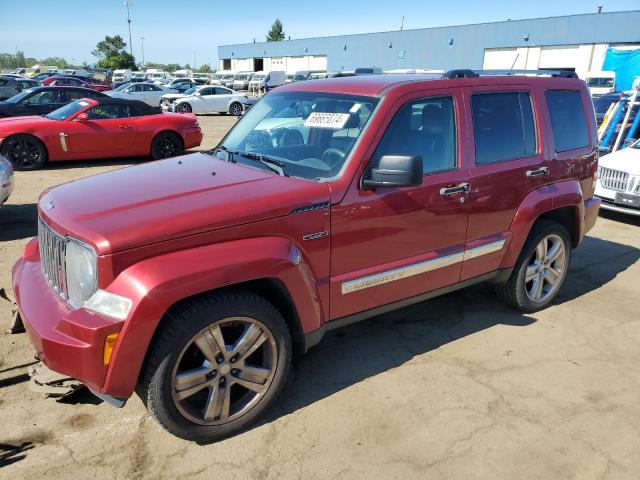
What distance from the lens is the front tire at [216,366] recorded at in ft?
8.16

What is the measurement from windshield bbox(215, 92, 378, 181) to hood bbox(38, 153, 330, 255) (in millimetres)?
225

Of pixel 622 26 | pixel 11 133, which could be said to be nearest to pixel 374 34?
pixel 622 26

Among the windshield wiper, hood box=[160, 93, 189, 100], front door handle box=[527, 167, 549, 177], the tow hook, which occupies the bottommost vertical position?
the tow hook

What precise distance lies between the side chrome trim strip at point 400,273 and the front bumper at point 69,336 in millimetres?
1412

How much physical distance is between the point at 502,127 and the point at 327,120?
1.42m

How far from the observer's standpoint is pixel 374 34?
51.0m

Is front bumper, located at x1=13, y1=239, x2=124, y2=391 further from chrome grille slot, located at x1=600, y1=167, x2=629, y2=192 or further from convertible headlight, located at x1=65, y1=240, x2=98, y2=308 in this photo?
chrome grille slot, located at x1=600, y1=167, x2=629, y2=192

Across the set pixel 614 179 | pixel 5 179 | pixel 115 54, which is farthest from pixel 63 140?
pixel 115 54

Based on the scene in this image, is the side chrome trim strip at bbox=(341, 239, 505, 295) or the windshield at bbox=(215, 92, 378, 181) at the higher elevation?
the windshield at bbox=(215, 92, 378, 181)

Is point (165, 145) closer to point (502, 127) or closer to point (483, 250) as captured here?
point (502, 127)

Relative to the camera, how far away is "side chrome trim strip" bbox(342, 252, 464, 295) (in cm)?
314

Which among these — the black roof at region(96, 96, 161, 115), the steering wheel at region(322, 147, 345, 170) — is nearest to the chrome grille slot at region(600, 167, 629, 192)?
the steering wheel at region(322, 147, 345, 170)

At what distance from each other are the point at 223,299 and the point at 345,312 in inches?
35.9

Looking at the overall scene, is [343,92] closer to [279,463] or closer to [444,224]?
[444,224]
